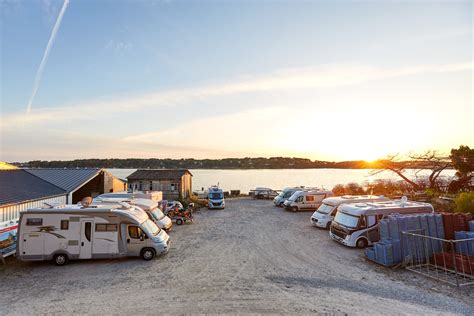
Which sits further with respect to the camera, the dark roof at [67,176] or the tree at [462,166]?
the tree at [462,166]

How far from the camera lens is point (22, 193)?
16.8 m

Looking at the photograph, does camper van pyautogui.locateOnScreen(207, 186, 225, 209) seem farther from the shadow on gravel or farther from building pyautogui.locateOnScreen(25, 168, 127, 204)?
the shadow on gravel

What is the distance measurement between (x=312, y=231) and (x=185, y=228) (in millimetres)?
8487

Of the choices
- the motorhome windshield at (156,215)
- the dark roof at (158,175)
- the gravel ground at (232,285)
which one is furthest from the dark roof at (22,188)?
the dark roof at (158,175)

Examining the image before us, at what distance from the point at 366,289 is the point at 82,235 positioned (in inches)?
450

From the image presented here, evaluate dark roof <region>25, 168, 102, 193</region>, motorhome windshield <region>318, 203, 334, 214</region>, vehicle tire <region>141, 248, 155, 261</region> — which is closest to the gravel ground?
vehicle tire <region>141, 248, 155, 261</region>

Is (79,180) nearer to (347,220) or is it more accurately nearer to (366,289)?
(347,220)

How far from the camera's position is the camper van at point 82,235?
12336 mm

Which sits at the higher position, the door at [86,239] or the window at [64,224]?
the window at [64,224]

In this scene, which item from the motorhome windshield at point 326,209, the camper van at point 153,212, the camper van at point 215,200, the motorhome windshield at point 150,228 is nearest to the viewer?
the motorhome windshield at point 150,228

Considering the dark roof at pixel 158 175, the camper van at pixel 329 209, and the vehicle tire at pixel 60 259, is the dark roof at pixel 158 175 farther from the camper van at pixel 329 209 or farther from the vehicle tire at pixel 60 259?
the vehicle tire at pixel 60 259

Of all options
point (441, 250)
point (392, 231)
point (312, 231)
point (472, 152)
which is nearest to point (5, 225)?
point (312, 231)

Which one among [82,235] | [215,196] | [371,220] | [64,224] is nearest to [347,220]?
[371,220]

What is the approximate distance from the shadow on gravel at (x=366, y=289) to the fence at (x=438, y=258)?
2001mm
